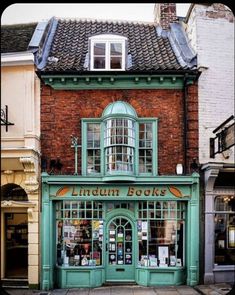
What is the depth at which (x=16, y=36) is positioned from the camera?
10094mm

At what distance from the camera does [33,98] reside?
30.2ft

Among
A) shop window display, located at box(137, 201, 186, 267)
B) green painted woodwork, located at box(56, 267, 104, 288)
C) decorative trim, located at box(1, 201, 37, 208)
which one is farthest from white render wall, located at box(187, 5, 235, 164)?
decorative trim, located at box(1, 201, 37, 208)

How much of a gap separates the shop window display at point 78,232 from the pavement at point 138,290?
0.69 m

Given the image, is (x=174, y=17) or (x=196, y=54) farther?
(x=174, y=17)

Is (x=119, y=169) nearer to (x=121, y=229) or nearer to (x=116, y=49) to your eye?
(x=121, y=229)

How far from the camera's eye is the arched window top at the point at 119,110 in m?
9.12

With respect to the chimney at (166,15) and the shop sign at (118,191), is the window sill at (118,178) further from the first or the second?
the chimney at (166,15)

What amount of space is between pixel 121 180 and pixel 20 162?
222 cm

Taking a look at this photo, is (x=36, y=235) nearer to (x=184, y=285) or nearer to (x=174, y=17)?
(x=184, y=285)

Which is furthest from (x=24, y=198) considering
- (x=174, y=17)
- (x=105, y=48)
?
(x=174, y=17)

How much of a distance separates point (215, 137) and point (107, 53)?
10.5 feet


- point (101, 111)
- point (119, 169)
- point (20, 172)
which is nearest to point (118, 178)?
point (119, 169)

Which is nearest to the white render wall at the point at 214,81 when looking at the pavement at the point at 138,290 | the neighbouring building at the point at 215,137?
the neighbouring building at the point at 215,137

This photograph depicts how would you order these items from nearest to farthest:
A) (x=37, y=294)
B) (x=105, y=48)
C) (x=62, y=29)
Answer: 1. (x=37, y=294)
2. (x=105, y=48)
3. (x=62, y=29)
